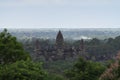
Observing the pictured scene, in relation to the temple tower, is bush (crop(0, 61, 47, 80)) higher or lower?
higher

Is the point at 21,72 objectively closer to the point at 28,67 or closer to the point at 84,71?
the point at 28,67

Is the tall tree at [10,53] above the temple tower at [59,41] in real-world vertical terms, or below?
above

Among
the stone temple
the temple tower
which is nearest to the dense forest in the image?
the stone temple

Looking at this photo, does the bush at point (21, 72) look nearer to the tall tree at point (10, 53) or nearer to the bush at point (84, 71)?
the tall tree at point (10, 53)

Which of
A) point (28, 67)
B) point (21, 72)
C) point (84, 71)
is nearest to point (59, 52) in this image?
point (84, 71)

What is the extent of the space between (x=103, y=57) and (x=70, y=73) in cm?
7683

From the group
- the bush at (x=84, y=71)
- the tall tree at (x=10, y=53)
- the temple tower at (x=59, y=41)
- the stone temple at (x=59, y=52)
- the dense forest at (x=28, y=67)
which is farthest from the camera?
the temple tower at (x=59, y=41)

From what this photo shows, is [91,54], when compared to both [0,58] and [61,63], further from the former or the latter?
[0,58]

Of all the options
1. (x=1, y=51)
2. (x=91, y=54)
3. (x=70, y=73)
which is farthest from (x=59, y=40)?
(x=1, y=51)

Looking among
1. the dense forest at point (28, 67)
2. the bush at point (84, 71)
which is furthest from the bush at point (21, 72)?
the bush at point (84, 71)

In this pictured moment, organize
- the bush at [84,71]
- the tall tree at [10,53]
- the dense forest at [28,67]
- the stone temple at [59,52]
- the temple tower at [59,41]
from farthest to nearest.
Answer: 1. the temple tower at [59,41]
2. the stone temple at [59,52]
3. the bush at [84,71]
4. the tall tree at [10,53]
5. the dense forest at [28,67]

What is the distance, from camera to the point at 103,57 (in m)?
114

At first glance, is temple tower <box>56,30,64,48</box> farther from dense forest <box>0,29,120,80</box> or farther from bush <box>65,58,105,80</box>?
bush <box>65,58,105,80</box>

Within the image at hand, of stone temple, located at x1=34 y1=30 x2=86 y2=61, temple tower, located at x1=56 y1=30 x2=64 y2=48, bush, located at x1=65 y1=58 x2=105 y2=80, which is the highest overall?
bush, located at x1=65 y1=58 x2=105 y2=80
